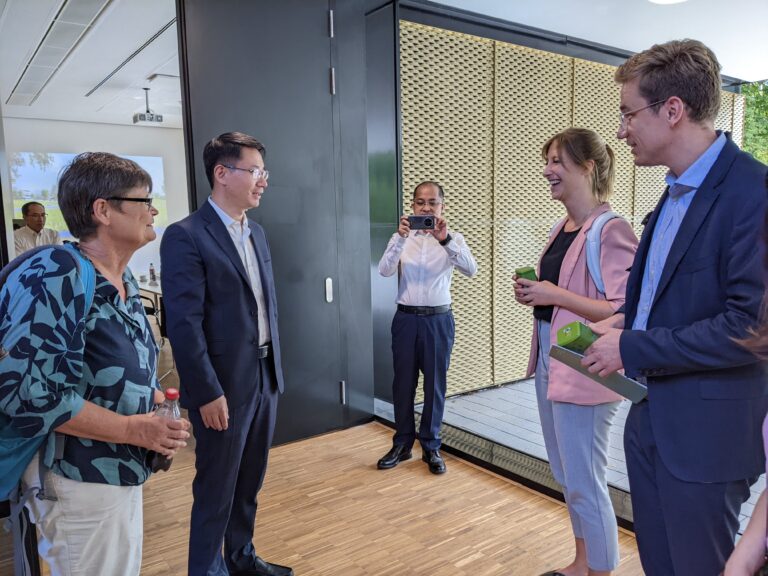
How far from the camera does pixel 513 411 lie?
4.64 m

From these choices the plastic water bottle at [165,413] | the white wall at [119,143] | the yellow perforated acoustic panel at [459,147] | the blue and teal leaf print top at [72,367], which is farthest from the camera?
the white wall at [119,143]

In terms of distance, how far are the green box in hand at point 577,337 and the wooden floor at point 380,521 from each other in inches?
54.9

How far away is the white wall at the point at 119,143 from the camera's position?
9523 mm

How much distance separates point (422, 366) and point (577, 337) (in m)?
2.10

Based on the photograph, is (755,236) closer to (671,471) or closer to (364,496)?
(671,471)

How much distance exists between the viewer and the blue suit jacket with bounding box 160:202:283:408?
2016 millimetres

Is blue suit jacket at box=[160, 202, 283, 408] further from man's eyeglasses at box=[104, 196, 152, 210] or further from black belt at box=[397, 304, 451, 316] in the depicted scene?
black belt at box=[397, 304, 451, 316]

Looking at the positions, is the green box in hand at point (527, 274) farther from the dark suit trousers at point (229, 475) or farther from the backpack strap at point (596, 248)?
the dark suit trousers at point (229, 475)

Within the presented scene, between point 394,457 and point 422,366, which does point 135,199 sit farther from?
point 394,457

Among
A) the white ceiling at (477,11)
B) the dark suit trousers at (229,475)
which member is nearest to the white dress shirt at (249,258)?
the dark suit trousers at (229,475)

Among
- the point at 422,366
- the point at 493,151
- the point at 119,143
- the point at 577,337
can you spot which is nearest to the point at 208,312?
the point at 577,337

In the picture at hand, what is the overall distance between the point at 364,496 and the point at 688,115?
255 centimetres

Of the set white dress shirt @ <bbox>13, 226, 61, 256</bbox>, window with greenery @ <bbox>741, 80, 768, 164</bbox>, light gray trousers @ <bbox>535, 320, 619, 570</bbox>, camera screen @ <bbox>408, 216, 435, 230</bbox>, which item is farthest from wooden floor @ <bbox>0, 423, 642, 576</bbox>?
white dress shirt @ <bbox>13, 226, 61, 256</bbox>

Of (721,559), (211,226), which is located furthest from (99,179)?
(721,559)
